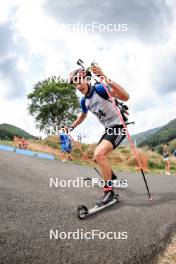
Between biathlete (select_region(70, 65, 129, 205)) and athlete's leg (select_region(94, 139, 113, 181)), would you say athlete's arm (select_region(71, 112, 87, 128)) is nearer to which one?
biathlete (select_region(70, 65, 129, 205))

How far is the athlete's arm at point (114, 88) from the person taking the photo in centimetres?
607

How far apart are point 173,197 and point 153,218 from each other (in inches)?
88.2

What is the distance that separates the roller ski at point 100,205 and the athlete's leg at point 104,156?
14.4 inches

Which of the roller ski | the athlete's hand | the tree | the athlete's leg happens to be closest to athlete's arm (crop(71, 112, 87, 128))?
the athlete's leg

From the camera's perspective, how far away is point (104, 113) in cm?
671

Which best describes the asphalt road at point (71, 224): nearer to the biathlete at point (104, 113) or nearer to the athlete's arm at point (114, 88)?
the biathlete at point (104, 113)

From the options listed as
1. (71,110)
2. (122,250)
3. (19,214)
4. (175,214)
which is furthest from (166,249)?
(71,110)

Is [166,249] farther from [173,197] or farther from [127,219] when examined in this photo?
[173,197]

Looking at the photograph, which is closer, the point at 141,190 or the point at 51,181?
the point at 51,181

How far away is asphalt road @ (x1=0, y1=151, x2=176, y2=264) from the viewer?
4035 mm

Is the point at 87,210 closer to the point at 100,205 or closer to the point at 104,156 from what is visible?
the point at 100,205

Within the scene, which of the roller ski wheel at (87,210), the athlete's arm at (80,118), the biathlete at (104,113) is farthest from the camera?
the athlete's arm at (80,118)

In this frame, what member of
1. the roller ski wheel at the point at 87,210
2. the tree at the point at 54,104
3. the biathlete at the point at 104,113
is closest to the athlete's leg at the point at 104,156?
the biathlete at the point at 104,113

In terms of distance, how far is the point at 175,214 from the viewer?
643 cm
